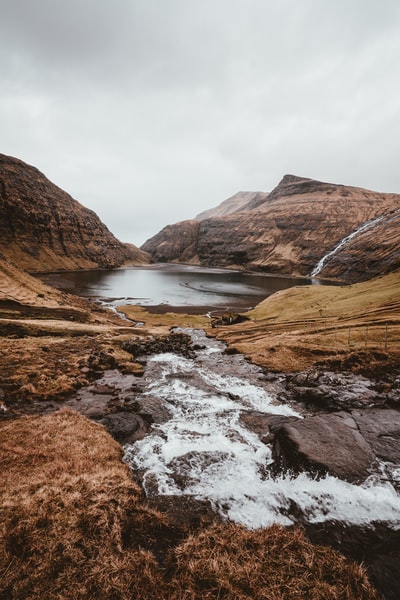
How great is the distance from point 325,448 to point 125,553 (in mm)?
10871

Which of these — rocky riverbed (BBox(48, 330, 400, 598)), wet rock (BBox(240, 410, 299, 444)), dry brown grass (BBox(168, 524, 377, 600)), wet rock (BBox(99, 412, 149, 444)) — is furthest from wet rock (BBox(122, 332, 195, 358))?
dry brown grass (BBox(168, 524, 377, 600))

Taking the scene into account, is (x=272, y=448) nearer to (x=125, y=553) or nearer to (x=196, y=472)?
(x=196, y=472)

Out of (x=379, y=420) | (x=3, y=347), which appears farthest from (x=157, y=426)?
(x=3, y=347)

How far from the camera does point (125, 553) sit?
8.43 m

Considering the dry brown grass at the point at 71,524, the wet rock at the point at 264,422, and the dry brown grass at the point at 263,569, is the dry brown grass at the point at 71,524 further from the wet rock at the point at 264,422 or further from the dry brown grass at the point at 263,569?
the wet rock at the point at 264,422

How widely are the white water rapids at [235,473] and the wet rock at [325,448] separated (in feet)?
1.75

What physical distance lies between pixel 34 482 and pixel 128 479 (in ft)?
12.6

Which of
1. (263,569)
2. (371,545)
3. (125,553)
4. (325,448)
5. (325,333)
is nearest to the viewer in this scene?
(263,569)

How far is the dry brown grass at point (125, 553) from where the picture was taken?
725 centimetres

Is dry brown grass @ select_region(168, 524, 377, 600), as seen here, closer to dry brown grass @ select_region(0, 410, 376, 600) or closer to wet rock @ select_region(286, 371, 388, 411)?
dry brown grass @ select_region(0, 410, 376, 600)

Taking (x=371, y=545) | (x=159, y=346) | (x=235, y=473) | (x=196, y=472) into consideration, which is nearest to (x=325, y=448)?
(x=371, y=545)

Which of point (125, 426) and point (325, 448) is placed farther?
point (125, 426)

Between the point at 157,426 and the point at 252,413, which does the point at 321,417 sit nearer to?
the point at 252,413

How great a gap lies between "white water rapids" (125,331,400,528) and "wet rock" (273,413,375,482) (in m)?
0.53
